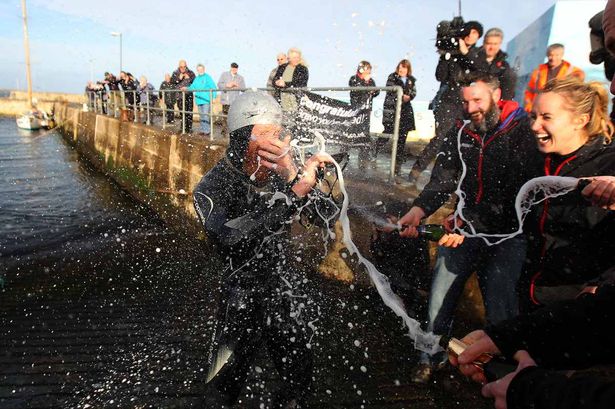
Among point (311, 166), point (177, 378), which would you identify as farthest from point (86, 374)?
point (311, 166)

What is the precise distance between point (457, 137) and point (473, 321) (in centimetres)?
207

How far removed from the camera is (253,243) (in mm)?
2543

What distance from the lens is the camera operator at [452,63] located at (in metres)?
5.10

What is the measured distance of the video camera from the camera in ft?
16.7

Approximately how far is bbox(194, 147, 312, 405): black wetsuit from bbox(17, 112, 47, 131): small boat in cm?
4035

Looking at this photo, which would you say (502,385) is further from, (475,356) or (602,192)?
(602,192)

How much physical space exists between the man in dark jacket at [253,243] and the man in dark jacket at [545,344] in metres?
1.32

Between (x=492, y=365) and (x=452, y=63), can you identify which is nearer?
(x=492, y=365)

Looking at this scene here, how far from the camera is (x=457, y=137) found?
3205 mm

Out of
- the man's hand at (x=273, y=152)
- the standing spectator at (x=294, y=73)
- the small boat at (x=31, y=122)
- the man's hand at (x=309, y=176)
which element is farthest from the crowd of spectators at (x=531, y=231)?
the small boat at (x=31, y=122)

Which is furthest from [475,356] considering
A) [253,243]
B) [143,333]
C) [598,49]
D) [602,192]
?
[598,49]

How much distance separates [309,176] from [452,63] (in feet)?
13.2

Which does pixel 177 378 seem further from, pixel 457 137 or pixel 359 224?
pixel 457 137

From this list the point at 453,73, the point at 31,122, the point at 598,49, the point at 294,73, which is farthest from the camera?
the point at 31,122
